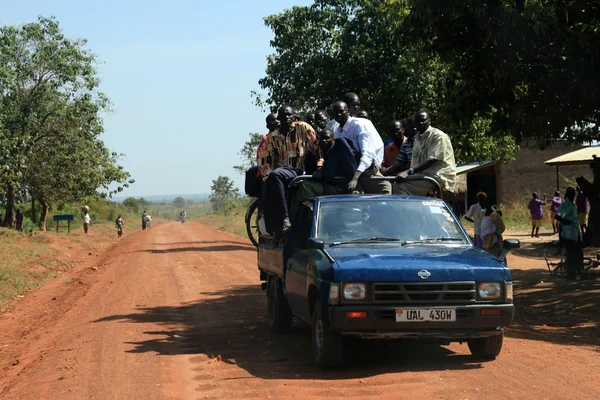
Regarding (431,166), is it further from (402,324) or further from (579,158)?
(579,158)

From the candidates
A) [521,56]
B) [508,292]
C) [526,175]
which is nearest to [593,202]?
[521,56]

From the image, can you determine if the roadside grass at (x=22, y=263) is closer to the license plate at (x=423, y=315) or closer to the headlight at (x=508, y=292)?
the license plate at (x=423, y=315)

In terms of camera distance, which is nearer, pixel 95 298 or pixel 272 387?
pixel 272 387

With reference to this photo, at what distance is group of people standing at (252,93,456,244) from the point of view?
9.05 m

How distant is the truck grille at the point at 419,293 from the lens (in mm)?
6887

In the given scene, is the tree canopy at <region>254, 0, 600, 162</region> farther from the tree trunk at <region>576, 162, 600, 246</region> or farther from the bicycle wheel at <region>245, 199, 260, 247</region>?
the bicycle wheel at <region>245, 199, 260, 247</region>

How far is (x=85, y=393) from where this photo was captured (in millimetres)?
6918

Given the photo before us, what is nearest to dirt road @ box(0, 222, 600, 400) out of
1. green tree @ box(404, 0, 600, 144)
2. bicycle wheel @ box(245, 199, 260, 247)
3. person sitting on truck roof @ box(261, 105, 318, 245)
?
bicycle wheel @ box(245, 199, 260, 247)

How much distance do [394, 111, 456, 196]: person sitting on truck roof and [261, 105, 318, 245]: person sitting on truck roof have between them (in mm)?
1258

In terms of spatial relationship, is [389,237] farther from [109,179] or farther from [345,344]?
[109,179]

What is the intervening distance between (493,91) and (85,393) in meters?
9.37

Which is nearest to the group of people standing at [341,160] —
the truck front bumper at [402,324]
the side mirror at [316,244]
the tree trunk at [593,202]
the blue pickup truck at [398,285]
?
the blue pickup truck at [398,285]

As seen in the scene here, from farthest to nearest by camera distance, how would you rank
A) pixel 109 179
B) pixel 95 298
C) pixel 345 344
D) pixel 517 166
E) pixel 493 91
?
pixel 109 179
pixel 517 166
pixel 95 298
pixel 493 91
pixel 345 344

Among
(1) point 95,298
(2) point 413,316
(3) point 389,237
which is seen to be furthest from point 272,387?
(1) point 95,298
